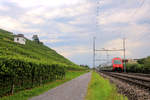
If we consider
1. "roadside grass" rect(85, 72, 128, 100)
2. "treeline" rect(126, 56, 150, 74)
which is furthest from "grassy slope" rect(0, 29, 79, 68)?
"treeline" rect(126, 56, 150, 74)

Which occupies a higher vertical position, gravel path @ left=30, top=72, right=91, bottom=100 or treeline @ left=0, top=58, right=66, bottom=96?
treeline @ left=0, top=58, right=66, bottom=96

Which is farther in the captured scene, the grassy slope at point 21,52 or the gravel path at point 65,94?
the grassy slope at point 21,52

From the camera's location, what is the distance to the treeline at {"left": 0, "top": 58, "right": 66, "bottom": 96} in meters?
12.5

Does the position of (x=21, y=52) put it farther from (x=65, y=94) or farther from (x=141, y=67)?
(x=65, y=94)

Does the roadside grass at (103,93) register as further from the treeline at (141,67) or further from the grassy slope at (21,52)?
the treeline at (141,67)

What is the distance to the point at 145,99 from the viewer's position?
10492mm

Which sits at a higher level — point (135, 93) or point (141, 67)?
point (141, 67)

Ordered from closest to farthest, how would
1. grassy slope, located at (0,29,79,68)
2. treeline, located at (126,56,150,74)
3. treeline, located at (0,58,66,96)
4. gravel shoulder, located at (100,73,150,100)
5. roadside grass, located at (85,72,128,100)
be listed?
roadside grass, located at (85,72,128,100), gravel shoulder, located at (100,73,150,100), treeline, located at (0,58,66,96), grassy slope, located at (0,29,79,68), treeline, located at (126,56,150,74)

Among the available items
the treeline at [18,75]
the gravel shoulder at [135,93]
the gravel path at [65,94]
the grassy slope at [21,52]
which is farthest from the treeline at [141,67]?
the gravel path at [65,94]

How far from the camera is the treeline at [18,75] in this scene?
12547 mm

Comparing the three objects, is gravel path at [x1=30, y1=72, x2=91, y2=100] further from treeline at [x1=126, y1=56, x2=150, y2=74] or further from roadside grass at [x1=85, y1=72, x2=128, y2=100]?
treeline at [x1=126, y1=56, x2=150, y2=74]

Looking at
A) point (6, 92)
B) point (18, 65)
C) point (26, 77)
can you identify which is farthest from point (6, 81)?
point (26, 77)

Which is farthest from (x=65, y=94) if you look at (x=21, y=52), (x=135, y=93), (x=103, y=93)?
(x=21, y=52)

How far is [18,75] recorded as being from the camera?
14539mm
